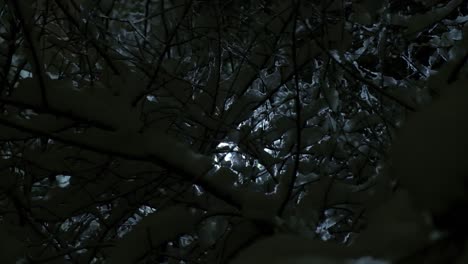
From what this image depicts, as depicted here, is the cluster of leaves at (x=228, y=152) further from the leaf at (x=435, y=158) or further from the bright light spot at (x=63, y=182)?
the bright light spot at (x=63, y=182)

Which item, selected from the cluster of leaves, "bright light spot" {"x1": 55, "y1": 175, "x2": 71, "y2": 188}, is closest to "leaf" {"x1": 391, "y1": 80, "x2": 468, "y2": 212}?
the cluster of leaves

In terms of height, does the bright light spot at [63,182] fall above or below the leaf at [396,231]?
→ above

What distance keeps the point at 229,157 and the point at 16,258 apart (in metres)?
1.49

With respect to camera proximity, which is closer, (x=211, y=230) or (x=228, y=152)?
(x=211, y=230)

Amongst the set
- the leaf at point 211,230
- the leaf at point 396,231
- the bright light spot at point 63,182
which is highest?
the bright light spot at point 63,182

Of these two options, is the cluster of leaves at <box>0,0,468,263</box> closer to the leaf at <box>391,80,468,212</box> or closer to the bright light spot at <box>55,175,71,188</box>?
the leaf at <box>391,80,468,212</box>

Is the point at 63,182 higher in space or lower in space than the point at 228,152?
higher

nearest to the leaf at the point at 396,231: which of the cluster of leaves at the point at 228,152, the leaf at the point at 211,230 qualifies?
the cluster of leaves at the point at 228,152

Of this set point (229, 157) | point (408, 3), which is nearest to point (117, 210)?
point (229, 157)

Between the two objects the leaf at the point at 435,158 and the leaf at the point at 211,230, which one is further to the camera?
the leaf at the point at 211,230

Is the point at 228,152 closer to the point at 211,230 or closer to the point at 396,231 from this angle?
the point at 211,230

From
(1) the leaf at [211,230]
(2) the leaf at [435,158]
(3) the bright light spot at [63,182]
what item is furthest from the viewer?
(3) the bright light spot at [63,182]

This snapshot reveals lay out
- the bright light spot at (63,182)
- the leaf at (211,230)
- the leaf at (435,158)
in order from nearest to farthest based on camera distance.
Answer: the leaf at (435,158)
the leaf at (211,230)
the bright light spot at (63,182)

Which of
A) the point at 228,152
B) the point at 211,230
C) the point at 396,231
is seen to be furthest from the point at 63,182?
the point at 396,231
